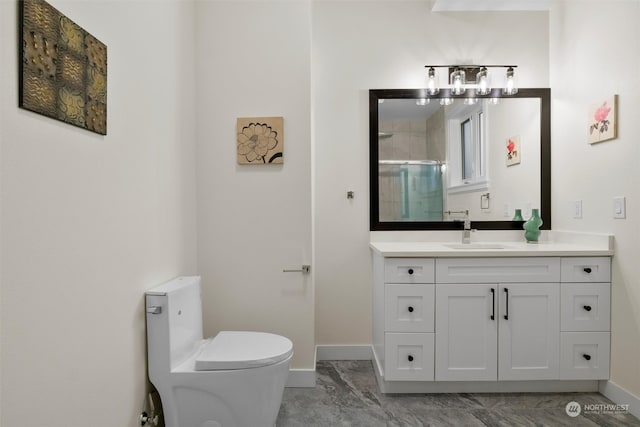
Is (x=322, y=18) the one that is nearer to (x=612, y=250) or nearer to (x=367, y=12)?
(x=367, y=12)

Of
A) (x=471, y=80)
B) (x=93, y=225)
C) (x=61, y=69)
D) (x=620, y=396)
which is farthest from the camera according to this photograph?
(x=471, y=80)

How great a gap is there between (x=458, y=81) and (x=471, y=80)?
0.15 meters

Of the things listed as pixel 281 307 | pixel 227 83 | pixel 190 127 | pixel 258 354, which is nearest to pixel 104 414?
pixel 258 354

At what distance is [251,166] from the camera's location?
2.02m

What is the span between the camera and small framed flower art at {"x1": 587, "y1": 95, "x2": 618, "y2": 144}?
1852 millimetres

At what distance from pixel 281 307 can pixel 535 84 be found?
2454mm

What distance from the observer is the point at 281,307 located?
204 centimetres

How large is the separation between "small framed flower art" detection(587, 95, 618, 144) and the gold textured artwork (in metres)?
2.52

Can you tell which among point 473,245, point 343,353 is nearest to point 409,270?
point 473,245

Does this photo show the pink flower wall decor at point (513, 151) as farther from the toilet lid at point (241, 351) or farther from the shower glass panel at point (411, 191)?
the toilet lid at point (241, 351)

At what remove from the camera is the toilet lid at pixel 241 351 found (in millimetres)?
1414

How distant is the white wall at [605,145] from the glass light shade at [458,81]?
0.68m

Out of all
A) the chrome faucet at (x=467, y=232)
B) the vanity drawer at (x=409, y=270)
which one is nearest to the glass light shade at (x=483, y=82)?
the chrome faucet at (x=467, y=232)

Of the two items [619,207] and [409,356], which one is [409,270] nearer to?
[409,356]
